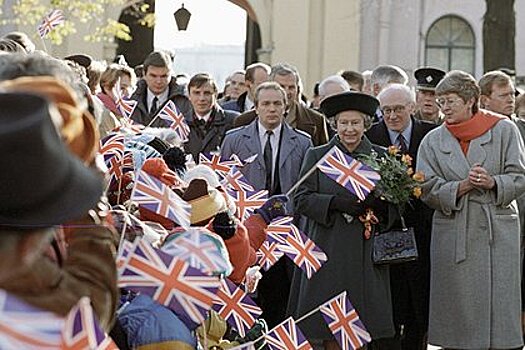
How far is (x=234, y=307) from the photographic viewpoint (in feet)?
18.9

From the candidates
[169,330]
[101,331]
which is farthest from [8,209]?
[169,330]

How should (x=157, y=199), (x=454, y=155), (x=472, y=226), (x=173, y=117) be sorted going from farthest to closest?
(x=454, y=155) → (x=472, y=226) → (x=173, y=117) → (x=157, y=199)

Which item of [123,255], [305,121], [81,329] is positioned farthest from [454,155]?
[81,329]

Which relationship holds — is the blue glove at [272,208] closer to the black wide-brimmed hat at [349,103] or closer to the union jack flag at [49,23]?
the black wide-brimmed hat at [349,103]

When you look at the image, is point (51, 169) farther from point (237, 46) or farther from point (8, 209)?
point (237, 46)

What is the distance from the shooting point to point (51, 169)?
9.45 feet

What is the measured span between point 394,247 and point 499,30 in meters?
18.2

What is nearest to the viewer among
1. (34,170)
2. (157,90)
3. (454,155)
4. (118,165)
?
(34,170)

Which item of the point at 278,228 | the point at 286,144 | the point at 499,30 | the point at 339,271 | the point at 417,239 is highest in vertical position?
the point at 499,30

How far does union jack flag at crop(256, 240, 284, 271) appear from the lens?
264 inches

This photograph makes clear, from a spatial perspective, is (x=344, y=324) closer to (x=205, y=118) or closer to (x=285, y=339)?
(x=285, y=339)

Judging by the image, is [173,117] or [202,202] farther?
[173,117]

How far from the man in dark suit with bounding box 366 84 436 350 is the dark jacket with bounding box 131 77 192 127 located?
2.17 meters

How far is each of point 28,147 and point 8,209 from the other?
13 cm
